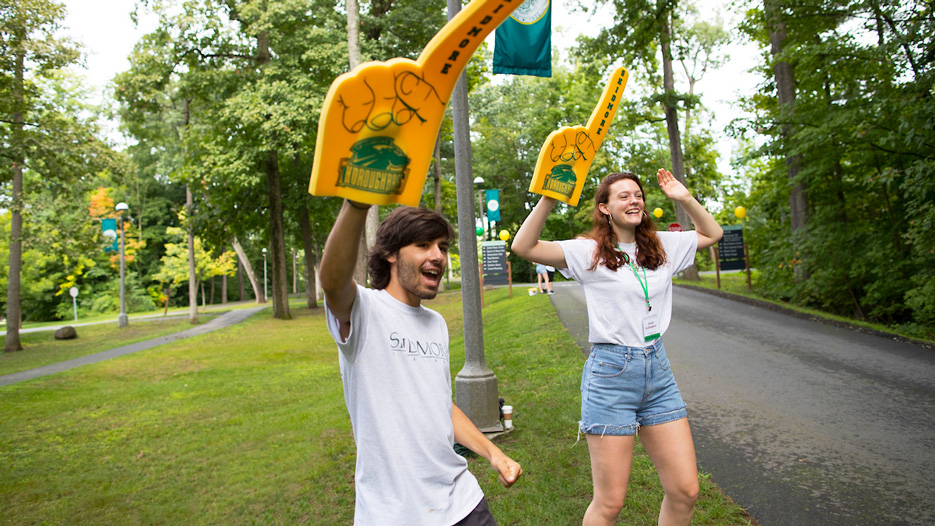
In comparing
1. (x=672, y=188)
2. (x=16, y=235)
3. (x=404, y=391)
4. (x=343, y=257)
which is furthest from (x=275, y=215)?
(x=343, y=257)

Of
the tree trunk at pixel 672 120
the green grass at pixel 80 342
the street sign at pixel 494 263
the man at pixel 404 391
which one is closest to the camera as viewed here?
the man at pixel 404 391

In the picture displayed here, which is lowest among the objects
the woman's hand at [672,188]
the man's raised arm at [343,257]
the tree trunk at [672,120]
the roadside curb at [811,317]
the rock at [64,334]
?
the rock at [64,334]

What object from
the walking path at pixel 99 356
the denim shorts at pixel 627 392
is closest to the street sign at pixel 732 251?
the walking path at pixel 99 356

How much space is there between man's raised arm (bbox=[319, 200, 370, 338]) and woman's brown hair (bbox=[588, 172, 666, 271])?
1.49 meters

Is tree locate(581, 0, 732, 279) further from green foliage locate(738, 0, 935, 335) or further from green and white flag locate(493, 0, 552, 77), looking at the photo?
green and white flag locate(493, 0, 552, 77)

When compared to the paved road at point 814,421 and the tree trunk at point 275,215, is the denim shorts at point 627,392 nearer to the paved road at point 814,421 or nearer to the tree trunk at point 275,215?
the paved road at point 814,421

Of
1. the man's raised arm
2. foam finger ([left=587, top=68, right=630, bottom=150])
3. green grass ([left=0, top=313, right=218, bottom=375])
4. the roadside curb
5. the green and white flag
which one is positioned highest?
the green and white flag

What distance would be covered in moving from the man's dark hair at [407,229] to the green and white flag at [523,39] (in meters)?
4.95

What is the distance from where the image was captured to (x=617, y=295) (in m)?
2.97

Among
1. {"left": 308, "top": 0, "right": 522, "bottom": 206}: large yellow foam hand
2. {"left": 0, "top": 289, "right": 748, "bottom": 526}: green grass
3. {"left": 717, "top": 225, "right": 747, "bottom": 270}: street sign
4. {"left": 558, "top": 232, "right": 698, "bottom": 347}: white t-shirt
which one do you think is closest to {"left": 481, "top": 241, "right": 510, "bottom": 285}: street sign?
{"left": 717, "top": 225, "right": 747, "bottom": 270}: street sign

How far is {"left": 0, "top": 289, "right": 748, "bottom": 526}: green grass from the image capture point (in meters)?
4.82

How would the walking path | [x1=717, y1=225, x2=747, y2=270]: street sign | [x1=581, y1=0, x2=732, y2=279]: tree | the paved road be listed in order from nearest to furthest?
the paved road
the walking path
[x1=581, y1=0, x2=732, y2=279]: tree
[x1=717, y1=225, x2=747, y2=270]: street sign

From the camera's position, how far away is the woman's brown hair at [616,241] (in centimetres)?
302

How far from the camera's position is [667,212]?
132 ft
